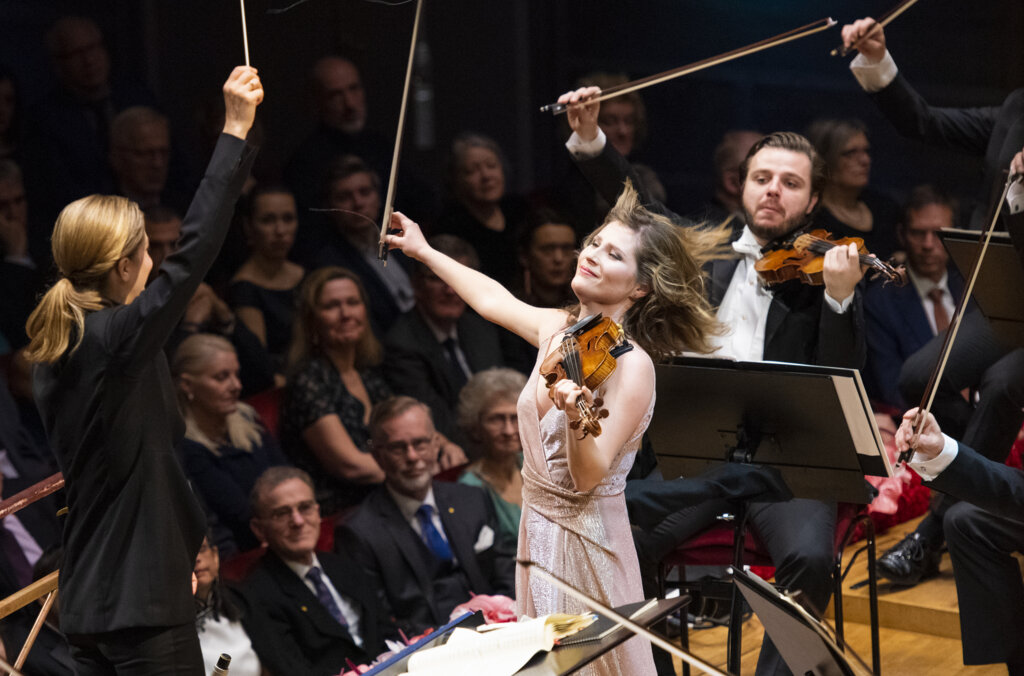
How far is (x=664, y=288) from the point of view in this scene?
248 centimetres

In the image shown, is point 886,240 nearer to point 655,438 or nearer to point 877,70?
point 877,70

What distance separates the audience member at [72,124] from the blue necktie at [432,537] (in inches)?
54.0

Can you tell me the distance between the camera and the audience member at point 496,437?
3990 mm

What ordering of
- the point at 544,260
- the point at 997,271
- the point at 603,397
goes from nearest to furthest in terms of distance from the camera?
the point at 603,397 < the point at 997,271 < the point at 544,260

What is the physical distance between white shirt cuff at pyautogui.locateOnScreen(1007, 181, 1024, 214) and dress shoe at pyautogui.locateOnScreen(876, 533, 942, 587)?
3.99ft

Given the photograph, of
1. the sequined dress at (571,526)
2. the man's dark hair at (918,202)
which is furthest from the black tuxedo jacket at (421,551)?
the man's dark hair at (918,202)

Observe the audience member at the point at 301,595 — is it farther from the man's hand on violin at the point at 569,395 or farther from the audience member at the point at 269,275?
the man's hand on violin at the point at 569,395

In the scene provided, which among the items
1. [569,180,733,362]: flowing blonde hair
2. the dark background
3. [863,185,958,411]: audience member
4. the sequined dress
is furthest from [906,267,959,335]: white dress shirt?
the sequined dress

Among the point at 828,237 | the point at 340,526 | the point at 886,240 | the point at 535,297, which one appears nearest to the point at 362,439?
the point at 340,526

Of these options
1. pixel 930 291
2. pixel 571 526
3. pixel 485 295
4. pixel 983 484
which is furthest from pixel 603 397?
pixel 930 291

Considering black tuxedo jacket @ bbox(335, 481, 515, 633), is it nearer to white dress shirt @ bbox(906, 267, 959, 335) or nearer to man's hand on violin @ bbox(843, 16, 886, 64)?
man's hand on violin @ bbox(843, 16, 886, 64)

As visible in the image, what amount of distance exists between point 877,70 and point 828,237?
0.63m

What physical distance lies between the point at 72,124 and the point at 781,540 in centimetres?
242

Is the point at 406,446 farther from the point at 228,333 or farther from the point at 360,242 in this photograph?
the point at 360,242
